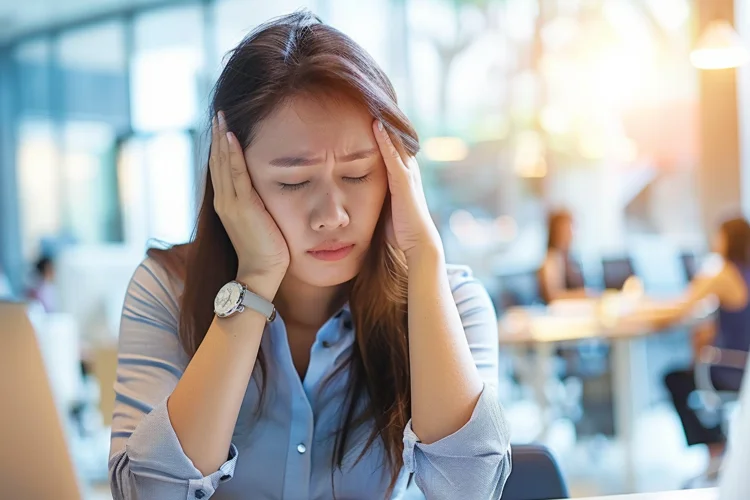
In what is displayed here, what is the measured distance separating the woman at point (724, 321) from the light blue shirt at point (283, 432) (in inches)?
133

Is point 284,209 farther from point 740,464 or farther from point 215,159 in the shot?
point 740,464

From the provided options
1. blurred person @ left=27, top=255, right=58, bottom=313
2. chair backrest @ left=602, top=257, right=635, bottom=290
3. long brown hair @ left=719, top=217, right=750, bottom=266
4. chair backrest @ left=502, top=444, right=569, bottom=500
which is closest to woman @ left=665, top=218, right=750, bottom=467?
long brown hair @ left=719, top=217, right=750, bottom=266

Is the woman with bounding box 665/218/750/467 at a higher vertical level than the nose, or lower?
lower

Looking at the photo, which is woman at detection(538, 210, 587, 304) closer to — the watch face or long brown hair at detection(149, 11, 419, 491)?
long brown hair at detection(149, 11, 419, 491)

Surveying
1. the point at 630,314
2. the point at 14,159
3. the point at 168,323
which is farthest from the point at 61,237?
the point at 168,323

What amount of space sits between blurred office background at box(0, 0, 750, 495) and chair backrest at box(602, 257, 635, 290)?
0.08 feet

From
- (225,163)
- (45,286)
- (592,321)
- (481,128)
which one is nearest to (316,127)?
(225,163)

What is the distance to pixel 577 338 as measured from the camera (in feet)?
14.0

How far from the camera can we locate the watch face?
47.3 inches

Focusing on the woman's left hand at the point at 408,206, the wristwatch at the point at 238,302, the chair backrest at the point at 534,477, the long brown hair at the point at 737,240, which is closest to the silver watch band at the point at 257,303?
the wristwatch at the point at 238,302

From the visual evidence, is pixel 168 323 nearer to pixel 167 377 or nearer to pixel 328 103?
pixel 167 377

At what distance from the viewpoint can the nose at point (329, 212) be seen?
118 centimetres

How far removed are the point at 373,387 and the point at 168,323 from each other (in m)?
0.31

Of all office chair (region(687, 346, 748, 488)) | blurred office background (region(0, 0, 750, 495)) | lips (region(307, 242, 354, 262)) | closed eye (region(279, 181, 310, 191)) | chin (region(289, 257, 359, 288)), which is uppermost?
blurred office background (region(0, 0, 750, 495))
